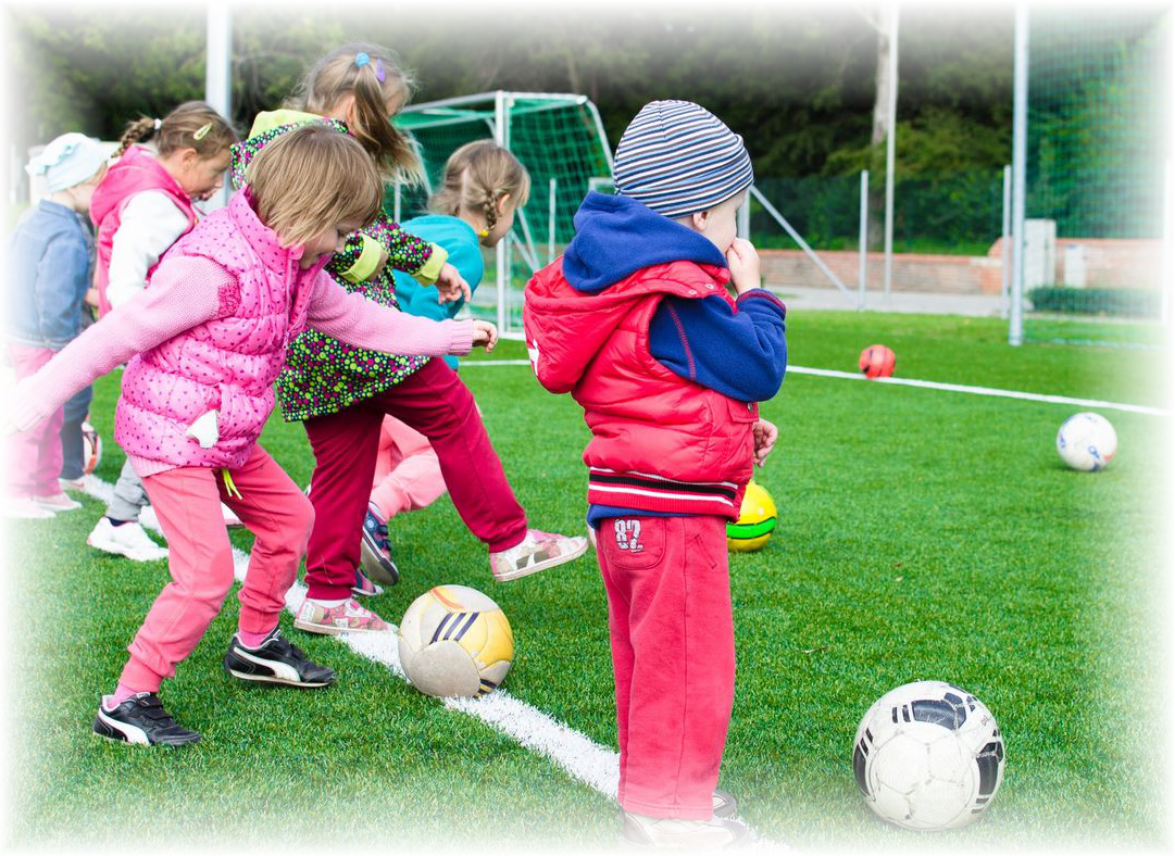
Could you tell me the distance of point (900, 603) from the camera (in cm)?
493

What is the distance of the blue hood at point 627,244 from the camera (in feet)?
8.84

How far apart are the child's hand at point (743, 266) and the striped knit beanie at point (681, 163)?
0.12 metres

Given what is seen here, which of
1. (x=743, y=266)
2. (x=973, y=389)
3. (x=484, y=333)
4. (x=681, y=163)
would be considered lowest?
(x=973, y=389)

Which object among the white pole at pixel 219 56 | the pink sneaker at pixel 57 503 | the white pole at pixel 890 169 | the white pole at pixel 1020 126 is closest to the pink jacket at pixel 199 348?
the pink sneaker at pixel 57 503

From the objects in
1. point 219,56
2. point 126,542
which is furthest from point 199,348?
point 219,56

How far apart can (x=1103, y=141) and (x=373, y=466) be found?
18.7 m

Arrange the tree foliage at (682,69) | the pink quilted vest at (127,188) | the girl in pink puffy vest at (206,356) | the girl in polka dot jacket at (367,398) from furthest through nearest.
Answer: the tree foliage at (682,69), the pink quilted vest at (127,188), the girl in polka dot jacket at (367,398), the girl in pink puffy vest at (206,356)

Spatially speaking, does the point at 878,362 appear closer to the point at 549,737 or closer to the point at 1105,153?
the point at 549,737

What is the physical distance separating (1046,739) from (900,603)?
1.35 metres

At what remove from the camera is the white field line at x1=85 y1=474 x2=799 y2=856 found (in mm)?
3223

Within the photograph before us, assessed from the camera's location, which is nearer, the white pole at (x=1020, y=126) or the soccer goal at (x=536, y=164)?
the white pole at (x=1020, y=126)

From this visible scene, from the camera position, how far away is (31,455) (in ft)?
20.5

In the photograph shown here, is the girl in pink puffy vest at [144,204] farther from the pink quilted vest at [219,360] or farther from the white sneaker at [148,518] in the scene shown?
the pink quilted vest at [219,360]

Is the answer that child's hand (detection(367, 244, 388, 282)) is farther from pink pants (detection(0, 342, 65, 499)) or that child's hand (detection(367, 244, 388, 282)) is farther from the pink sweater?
pink pants (detection(0, 342, 65, 499))
